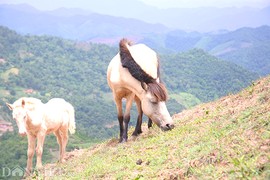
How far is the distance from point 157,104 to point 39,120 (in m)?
3.11

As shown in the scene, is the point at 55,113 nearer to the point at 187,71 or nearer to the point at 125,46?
the point at 125,46

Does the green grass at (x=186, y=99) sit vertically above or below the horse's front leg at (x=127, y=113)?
below

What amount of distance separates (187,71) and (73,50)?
35.2 metres

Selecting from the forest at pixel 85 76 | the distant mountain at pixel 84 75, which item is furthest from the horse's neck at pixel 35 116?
the distant mountain at pixel 84 75

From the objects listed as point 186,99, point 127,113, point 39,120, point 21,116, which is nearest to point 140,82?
point 127,113

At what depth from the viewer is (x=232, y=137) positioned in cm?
592

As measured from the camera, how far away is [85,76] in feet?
356

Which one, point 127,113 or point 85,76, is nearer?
point 127,113

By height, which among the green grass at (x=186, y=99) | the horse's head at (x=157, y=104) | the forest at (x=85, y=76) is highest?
the horse's head at (x=157, y=104)

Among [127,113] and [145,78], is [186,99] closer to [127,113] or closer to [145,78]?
[127,113]

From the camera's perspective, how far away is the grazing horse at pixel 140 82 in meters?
9.95

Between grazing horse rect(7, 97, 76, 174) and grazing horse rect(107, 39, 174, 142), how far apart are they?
1.99 metres

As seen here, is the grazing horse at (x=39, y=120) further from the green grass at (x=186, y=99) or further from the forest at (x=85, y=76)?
the green grass at (x=186, y=99)

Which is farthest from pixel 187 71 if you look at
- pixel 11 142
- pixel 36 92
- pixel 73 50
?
pixel 11 142
